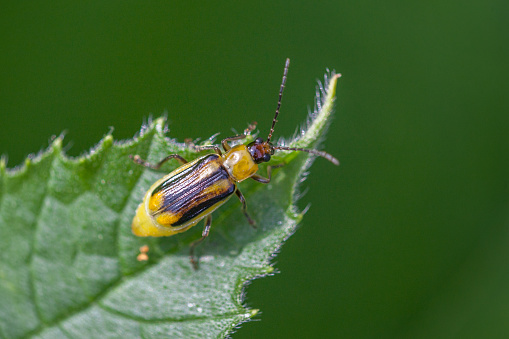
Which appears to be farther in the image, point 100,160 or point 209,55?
point 209,55


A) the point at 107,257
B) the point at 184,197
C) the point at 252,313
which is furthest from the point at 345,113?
the point at 107,257

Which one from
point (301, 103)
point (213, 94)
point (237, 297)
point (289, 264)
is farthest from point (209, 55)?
point (237, 297)

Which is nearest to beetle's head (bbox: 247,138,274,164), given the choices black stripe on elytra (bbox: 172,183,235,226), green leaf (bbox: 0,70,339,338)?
black stripe on elytra (bbox: 172,183,235,226)

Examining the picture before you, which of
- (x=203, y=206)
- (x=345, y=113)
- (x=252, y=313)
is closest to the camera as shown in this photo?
(x=252, y=313)

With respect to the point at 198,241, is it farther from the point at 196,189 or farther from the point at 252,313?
the point at 252,313

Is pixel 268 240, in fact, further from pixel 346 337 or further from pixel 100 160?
pixel 346 337

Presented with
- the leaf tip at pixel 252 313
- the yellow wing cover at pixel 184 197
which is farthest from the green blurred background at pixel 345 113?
the leaf tip at pixel 252 313

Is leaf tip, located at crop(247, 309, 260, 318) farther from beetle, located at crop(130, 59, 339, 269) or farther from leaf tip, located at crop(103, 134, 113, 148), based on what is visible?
leaf tip, located at crop(103, 134, 113, 148)
